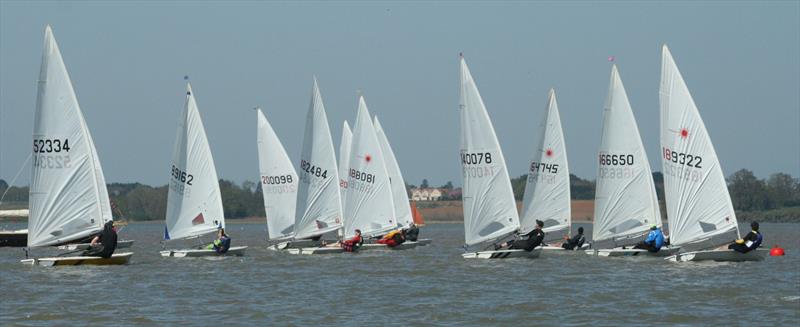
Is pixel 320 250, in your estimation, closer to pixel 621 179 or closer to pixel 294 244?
pixel 294 244

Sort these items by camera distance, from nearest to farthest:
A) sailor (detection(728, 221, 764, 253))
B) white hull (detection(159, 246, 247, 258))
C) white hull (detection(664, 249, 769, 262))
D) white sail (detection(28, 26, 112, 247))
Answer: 1. sailor (detection(728, 221, 764, 253))
2. white hull (detection(664, 249, 769, 262))
3. white sail (detection(28, 26, 112, 247))
4. white hull (detection(159, 246, 247, 258))

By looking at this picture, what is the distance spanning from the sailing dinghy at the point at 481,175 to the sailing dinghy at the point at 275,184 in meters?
11.3

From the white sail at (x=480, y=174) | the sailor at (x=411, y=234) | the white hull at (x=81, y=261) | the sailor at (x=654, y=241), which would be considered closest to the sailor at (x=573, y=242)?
the white sail at (x=480, y=174)

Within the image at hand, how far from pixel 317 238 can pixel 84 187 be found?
12.9m

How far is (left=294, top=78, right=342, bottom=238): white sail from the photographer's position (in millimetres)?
44688

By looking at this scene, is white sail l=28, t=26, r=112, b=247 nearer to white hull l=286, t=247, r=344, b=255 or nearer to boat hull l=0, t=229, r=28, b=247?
white hull l=286, t=247, r=344, b=255

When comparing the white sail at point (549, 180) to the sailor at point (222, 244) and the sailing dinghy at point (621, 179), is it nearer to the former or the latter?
the sailing dinghy at point (621, 179)

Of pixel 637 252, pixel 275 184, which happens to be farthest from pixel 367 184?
pixel 637 252

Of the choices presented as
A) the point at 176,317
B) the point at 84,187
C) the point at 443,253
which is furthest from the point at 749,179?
the point at 176,317

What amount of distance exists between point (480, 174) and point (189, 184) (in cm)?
992

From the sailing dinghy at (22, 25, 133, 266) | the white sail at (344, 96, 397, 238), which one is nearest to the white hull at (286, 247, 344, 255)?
the white sail at (344, 96, 397, 238)

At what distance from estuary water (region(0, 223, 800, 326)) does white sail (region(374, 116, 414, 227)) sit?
13.4m

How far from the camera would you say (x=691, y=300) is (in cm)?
2488

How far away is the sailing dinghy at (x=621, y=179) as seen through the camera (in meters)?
39.0
